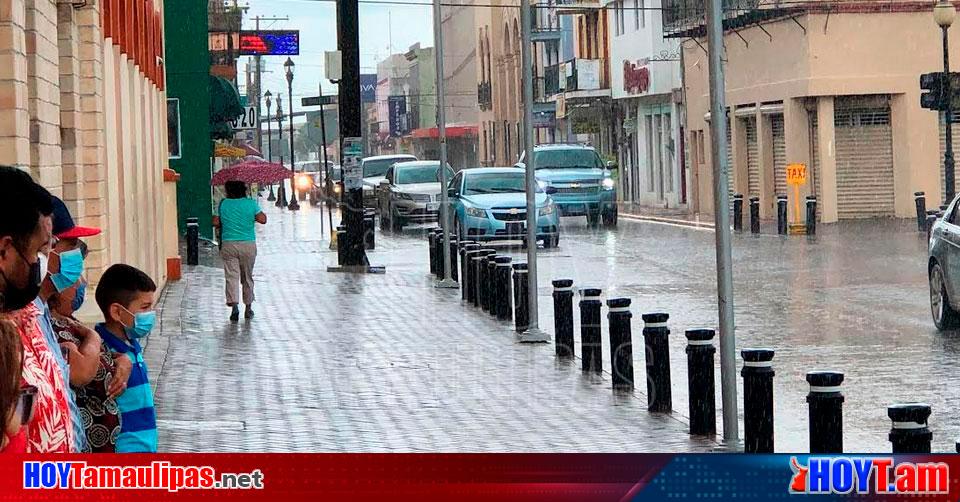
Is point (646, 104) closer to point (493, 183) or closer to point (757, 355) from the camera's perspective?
point (493, 183)

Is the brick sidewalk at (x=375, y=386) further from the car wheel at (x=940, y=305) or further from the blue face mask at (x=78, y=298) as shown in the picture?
the blue face mask at (x=78, y=298)

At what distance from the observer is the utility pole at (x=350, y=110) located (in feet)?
96.1

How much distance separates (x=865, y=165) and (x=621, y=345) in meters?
31.2

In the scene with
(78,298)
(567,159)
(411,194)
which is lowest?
(78,298)

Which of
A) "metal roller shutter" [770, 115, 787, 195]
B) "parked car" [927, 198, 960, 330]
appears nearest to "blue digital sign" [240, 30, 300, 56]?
"metal roller shutter" [770, 115, 787, 195]

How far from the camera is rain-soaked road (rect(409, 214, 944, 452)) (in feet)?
41.3

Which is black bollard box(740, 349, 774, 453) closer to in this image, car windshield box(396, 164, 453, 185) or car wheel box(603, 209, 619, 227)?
car wheel box(603, 209, 619, 227)

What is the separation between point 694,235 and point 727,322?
29.2 meters

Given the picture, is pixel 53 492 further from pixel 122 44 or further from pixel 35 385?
pixel 122 44

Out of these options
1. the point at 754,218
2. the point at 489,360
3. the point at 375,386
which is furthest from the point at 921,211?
the point at 375,386

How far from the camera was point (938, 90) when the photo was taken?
3325cm

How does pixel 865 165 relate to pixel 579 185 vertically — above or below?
above

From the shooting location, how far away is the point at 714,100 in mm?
9844

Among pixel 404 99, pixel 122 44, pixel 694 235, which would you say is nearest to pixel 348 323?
pixel 122 44
